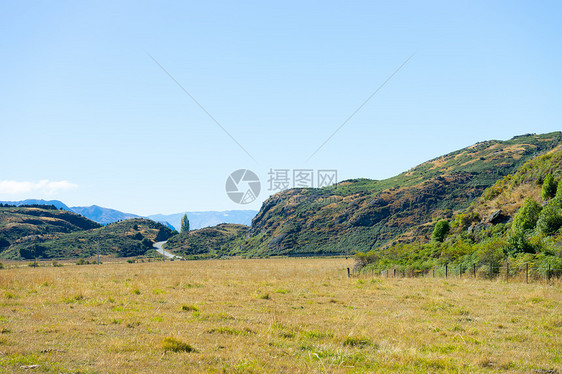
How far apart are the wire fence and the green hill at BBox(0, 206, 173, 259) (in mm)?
95590

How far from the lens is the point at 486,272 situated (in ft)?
94.7

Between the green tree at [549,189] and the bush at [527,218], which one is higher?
the green tree at [549,189]

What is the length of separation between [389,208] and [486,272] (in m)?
93.5

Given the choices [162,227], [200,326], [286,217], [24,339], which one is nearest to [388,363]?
[200,326]

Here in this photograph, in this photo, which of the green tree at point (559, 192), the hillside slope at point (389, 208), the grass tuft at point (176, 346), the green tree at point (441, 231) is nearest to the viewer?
the grass tuft at point (176, 346)

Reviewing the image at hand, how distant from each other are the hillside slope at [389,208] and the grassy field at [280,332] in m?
63.0

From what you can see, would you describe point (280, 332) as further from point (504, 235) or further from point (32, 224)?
point (32, 224)

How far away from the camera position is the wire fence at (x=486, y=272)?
81.5 feet

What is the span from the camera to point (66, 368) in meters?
8.47

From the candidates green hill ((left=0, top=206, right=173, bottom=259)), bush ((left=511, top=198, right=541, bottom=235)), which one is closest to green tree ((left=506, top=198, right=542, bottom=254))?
bush ((left=511, top=198, right=541, bottom=235))

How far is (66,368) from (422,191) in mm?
120753

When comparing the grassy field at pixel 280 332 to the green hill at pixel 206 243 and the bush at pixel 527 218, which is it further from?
the green hill at pixel 206 243

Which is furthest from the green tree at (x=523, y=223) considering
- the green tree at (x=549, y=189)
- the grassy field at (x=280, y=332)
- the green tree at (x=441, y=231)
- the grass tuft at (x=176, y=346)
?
the grass tuft at (x=176, y=346)

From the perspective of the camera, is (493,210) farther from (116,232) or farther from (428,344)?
(116,232)
